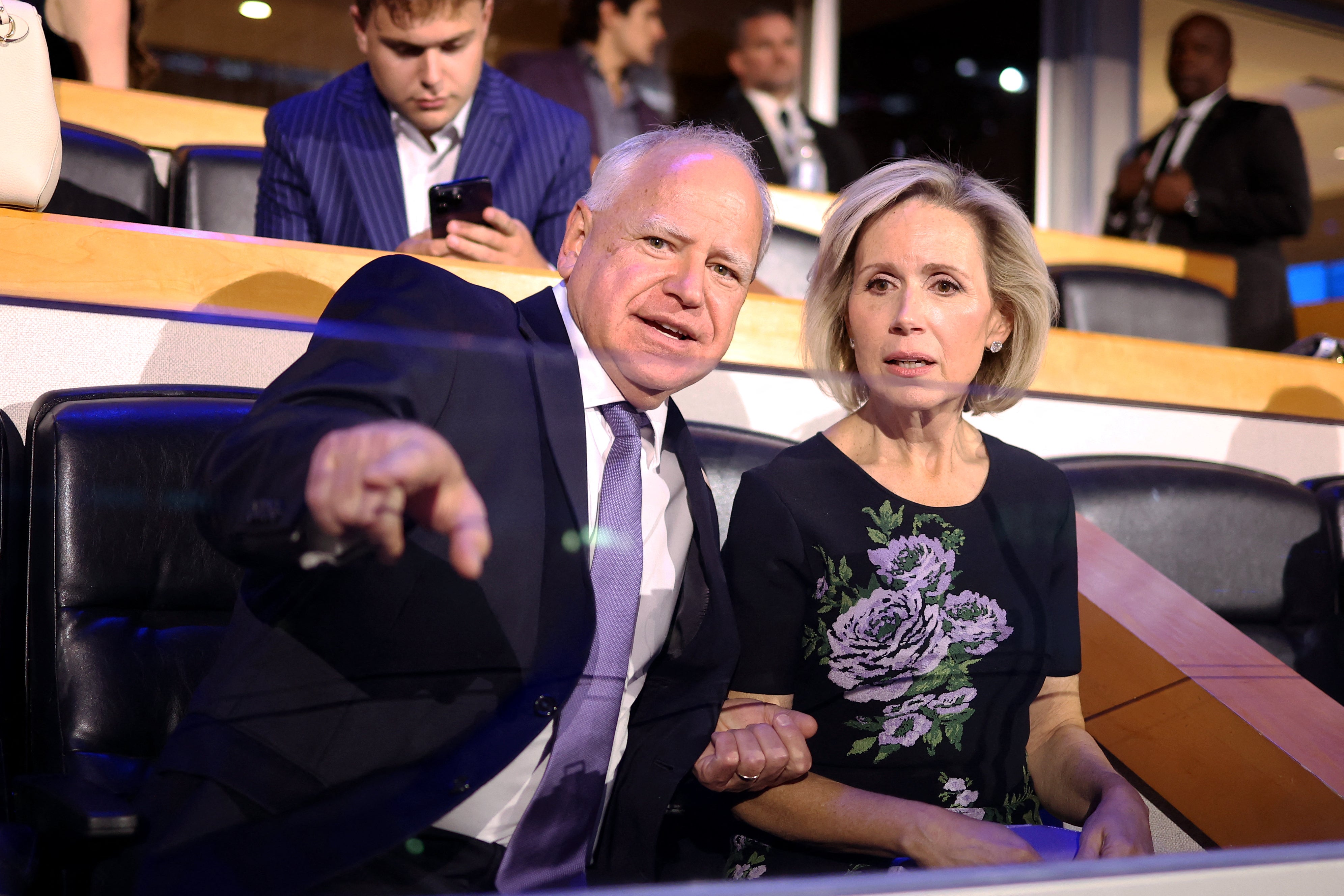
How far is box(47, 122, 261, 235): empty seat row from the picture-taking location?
165 cm

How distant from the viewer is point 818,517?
3.57ft

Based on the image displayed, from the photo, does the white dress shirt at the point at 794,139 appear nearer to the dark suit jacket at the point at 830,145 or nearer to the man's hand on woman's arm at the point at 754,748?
the dark suit jacket at the point at 830,145

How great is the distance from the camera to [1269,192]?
2922 mm

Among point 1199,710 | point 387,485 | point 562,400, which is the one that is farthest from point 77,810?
point 1199,710

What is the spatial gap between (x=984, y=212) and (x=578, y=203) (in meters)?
0.44

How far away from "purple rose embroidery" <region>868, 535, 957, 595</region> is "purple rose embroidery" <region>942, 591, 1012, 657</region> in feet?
0.07

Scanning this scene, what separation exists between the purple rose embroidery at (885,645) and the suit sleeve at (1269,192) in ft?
7.90

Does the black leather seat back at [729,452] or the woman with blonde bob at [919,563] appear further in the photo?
the black leather seat back at [729,452]

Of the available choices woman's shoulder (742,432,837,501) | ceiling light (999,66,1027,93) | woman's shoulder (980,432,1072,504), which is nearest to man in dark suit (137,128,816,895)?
woman's shoulder (742,432,837,501)

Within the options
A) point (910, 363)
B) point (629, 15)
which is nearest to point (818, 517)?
point (910, 363)

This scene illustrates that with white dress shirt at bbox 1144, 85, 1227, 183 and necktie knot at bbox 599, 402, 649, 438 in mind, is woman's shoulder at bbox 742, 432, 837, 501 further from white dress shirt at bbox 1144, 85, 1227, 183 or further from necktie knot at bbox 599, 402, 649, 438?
white dress shirt at bbox 1144, 85, 1227, 183

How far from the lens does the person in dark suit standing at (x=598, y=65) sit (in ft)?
9.37

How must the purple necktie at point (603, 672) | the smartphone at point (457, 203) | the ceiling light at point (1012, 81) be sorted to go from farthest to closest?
the ceiling light at point (1012, 81) < the smartphone at point (457, 203) < the purple necktie at point (603, 672)

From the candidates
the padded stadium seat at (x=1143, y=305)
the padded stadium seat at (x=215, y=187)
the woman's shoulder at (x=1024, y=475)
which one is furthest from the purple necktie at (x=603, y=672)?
the padded stadium seat at (x=1143, y=305)
